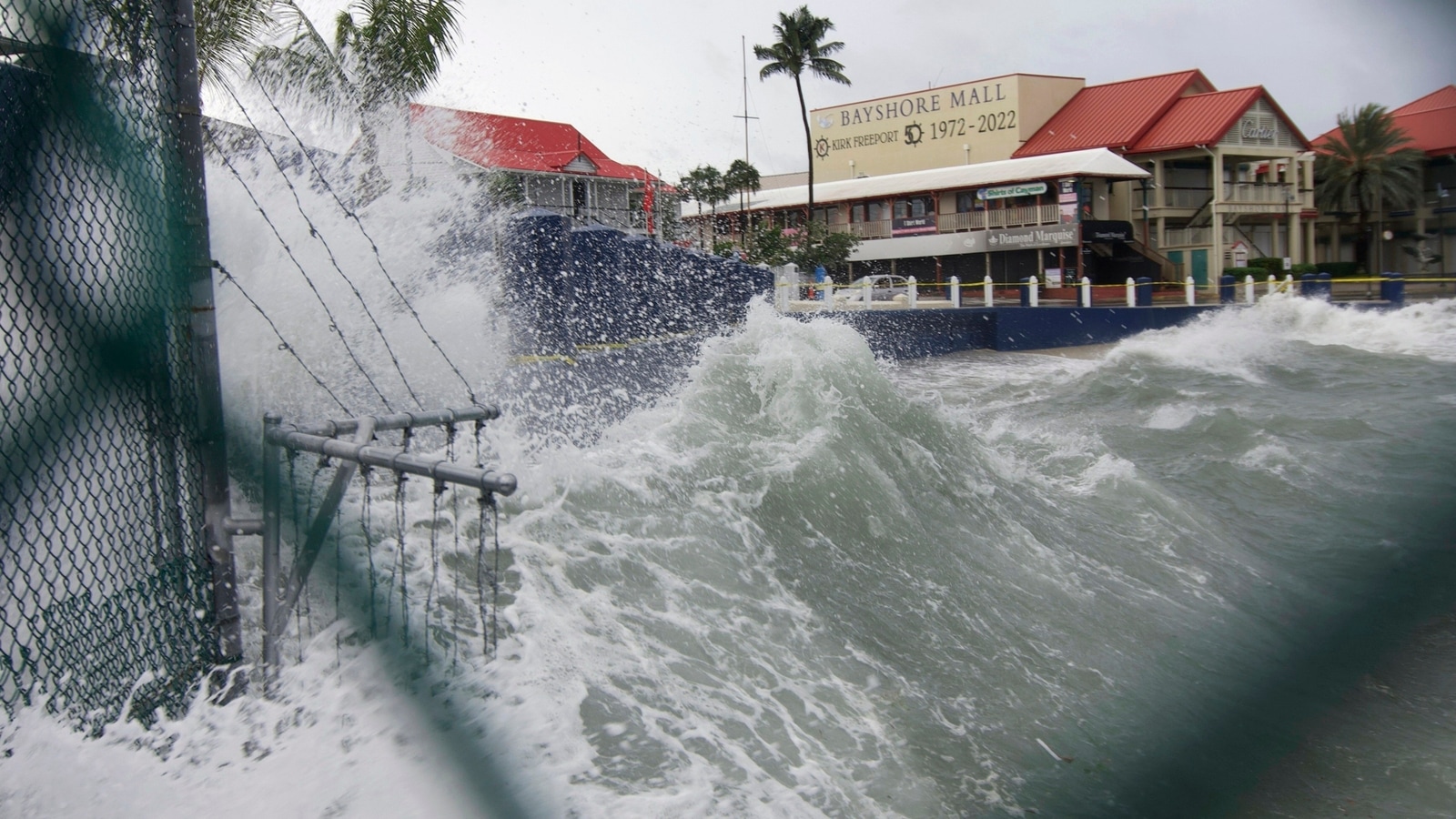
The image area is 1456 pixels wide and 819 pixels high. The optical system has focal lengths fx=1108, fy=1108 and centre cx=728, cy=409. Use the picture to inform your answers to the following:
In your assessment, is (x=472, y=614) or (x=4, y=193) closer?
(x=4, y=193)

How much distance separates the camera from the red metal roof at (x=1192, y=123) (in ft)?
91.5

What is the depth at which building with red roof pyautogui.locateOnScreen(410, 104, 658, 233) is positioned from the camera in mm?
13977

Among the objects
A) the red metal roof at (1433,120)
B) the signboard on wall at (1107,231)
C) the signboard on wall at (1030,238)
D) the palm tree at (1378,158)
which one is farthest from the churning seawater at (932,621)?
the signboard on wall at (1107,231)

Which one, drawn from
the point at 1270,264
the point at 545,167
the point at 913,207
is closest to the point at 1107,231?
the point at 1270,264

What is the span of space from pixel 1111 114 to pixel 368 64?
25.2m

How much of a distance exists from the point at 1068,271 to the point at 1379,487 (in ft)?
75.6

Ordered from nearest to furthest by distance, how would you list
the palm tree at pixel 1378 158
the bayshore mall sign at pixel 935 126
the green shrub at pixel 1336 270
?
the palm tree at pixel 1378 158 → the green shrub at pixel 1336 270 → the bayshore mall sign at pixel 935 126

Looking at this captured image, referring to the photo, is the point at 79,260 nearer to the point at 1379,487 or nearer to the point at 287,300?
the point at 287,300

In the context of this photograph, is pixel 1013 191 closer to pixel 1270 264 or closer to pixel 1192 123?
pixel 1192 123

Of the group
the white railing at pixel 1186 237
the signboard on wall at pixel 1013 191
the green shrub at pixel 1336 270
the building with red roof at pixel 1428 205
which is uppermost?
the signboard on wall at pixel 1013 191

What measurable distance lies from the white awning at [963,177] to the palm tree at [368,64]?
19750 millimetres

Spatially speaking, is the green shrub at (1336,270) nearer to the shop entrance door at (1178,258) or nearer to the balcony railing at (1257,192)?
the balcony railing at (1257,192)

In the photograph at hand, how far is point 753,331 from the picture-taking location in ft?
26.3

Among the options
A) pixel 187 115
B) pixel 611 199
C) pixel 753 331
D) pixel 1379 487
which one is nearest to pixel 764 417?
pixel 753 331
